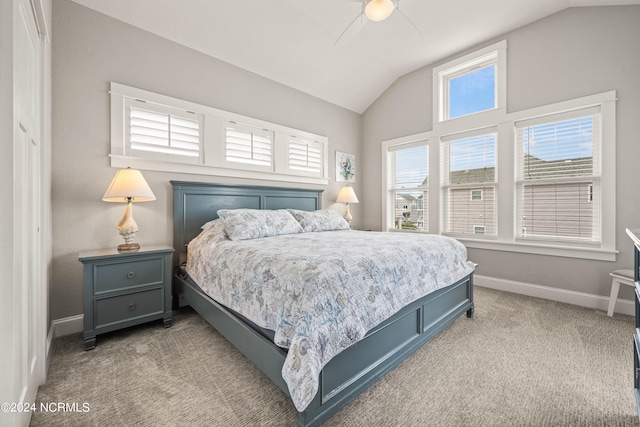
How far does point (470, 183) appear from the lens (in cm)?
375

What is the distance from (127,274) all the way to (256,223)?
3.72 feet

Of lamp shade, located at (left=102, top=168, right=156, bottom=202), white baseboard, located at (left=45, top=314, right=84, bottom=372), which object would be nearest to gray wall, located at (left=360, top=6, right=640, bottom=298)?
lamp shade, located at (left=102, top=168, right=156, bottom=202)

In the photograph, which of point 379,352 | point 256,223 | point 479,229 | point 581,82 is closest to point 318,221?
point 256,223

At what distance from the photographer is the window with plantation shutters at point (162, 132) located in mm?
2600

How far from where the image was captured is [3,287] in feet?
3.12

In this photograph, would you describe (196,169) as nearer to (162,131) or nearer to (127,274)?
(162,131)

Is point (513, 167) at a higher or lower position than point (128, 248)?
higher

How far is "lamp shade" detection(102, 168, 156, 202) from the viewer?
7.13ft

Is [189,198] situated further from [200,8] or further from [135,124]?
[200,8]

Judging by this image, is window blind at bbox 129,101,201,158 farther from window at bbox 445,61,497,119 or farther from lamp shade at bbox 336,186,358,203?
window at bbox 445,61,497,119

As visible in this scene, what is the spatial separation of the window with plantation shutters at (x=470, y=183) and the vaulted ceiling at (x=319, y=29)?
4.26ft

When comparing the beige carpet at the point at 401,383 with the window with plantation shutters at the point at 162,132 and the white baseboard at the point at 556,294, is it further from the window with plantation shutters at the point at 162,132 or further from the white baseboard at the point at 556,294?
the window with plantation shutters at the point at 162,132

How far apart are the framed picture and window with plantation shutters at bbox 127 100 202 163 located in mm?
2304

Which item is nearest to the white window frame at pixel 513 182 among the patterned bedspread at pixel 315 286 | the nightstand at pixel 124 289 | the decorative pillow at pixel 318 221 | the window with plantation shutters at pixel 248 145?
the decorative pillow at pixel 318 221
